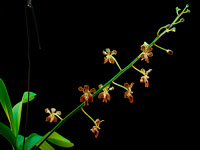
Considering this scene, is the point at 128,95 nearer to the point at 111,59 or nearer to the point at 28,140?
the point at 111,59

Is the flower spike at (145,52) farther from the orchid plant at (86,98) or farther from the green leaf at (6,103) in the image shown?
the green leaf at (6,103)

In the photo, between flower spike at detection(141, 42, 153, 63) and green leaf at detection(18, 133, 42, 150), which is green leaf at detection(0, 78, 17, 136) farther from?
flower spike at detection(141, 42, 153, 63)

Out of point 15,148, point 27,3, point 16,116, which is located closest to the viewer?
point 27,3

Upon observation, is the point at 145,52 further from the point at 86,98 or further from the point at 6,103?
the point at 6,103

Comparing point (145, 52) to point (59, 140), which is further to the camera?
point (59, 140)

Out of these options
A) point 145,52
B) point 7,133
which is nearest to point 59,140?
point 7,133

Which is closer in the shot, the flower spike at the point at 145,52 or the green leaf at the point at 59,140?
the flower spike at the point at 145,52

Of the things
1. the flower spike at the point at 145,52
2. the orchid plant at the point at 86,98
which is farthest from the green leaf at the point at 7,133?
the flower spike at the point at 145,52

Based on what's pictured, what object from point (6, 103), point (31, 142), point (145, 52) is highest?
point (145, 52)

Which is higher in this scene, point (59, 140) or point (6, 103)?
point (6, 103)

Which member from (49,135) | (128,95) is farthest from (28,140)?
→ (128,95)

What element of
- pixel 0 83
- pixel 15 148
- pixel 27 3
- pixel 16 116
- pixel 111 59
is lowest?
pixel 15 148
